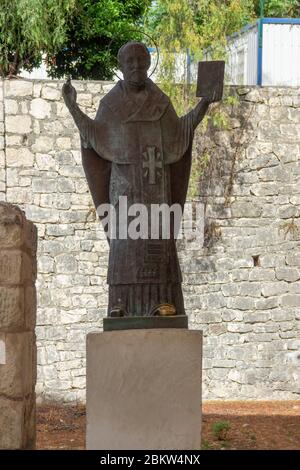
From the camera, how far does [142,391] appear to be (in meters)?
5.24

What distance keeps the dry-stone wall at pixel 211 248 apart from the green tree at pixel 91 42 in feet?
20.4

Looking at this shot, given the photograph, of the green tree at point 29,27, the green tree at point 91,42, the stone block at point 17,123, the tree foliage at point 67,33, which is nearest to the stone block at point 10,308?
the stone block at point 17,123

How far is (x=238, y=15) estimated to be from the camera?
39.6ft

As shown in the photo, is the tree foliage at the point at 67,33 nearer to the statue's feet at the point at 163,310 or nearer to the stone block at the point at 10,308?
the stone block at the point at 10,308

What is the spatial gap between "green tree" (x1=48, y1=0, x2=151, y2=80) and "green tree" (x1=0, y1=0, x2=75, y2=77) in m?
1.72

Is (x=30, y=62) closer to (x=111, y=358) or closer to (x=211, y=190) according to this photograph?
(x=211, y=190)

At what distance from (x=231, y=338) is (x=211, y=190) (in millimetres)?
1785

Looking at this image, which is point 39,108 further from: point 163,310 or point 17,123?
point 163,310

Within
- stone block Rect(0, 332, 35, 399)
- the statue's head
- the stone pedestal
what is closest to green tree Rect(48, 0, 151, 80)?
the statue's head

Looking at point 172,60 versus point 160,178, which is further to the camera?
point 172,60

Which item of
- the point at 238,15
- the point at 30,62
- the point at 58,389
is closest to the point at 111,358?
the point at 58,389

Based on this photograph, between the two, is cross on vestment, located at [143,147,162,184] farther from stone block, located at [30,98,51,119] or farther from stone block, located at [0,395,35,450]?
stone block, located at [30,98,51,119]

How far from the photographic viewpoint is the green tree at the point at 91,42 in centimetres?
1766

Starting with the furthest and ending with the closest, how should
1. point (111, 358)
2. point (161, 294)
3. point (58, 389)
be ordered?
point (58, 389) < point (161, 294) < point (111, 358)
